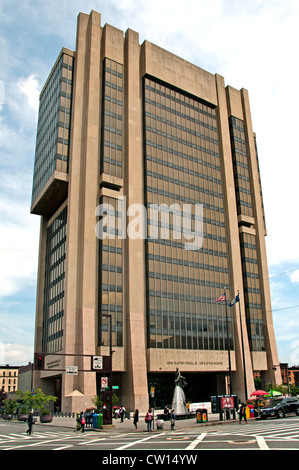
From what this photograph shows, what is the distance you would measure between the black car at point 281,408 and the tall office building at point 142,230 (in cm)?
2679

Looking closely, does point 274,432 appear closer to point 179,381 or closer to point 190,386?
point 179,381

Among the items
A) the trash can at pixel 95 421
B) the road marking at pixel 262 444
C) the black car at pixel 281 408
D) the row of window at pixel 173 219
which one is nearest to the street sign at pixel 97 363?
the trash can at pixel 95 421

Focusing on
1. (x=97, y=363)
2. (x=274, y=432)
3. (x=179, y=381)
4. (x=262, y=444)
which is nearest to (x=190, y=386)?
(x=179, y=381)

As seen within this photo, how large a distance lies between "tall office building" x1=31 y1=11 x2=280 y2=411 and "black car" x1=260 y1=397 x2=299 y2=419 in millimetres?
26792

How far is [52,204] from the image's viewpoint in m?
74.7

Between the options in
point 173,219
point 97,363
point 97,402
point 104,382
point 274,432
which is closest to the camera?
point 274,432

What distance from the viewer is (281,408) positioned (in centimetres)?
3319

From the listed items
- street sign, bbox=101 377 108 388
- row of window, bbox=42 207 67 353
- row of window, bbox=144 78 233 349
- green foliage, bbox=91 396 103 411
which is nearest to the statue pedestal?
street sign, bbox=101 377 108 388

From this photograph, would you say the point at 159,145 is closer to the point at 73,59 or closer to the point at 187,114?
the point at 187,114

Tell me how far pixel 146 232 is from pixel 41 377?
3147 centimetres

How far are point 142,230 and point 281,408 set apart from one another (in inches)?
1509
